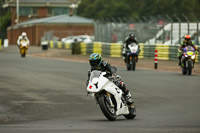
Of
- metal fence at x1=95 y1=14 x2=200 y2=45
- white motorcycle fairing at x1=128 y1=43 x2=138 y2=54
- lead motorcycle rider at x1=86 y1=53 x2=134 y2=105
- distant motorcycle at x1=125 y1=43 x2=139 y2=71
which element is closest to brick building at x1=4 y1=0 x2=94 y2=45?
metal fence at x1=95 y1=14 x2=200 y2=45

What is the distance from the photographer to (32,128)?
9867mm

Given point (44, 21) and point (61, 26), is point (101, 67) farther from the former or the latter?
point (44, 21)

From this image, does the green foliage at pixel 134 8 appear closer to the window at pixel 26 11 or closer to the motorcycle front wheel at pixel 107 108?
the window at pixel 26 11

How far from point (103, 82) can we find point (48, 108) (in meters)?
3.13

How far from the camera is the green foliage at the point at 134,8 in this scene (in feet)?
332

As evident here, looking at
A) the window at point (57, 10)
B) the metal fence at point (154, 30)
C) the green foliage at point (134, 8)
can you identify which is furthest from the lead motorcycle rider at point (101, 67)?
the window at point (57, 10)

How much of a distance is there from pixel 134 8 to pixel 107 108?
107308 millimetres

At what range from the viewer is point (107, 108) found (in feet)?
34.8

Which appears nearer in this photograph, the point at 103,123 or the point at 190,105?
the point at 103,123

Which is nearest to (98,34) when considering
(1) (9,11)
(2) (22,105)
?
(2) (22,105)

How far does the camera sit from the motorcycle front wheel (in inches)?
415

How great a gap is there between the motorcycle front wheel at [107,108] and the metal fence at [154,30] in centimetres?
2289

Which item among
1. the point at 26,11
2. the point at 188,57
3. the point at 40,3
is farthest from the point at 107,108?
the point at 40,3

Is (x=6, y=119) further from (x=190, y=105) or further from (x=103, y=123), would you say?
(x=190, y=105)
